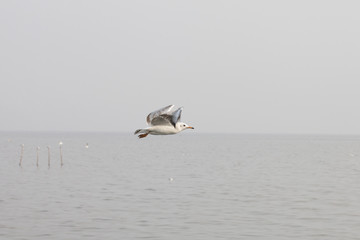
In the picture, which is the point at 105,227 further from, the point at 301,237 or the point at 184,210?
the point at 301,237

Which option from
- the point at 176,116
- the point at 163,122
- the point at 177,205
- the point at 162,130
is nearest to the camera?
the point at 176,116

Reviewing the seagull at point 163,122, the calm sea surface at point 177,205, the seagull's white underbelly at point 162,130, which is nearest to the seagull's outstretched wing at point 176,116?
the seagull at point 163,122

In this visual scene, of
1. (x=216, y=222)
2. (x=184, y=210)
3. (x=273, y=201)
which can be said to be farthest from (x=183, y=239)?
(x=273, y=201)

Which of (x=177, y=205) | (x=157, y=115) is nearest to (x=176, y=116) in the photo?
(x=157, y=115)

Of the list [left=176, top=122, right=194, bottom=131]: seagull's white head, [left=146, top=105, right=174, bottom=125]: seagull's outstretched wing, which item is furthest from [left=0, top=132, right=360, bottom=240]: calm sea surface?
[left=146, top=105, right=174, bottom=125]: seagull's outstretched wing

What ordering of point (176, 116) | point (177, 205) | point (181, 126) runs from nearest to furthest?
point (176, 116), point (181, 126), point (177, 205)

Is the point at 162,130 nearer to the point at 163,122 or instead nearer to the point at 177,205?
the point at 163,122

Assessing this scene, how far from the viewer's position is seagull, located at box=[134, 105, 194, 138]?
477 inches

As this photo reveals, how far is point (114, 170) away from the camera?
10888 cm

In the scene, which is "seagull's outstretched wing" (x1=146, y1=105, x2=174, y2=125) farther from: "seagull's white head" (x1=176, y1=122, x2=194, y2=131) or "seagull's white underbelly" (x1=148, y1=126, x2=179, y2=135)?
"seagull's white head" (x1=176, y1=122, x2=194, y2=131)

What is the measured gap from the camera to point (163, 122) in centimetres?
1238

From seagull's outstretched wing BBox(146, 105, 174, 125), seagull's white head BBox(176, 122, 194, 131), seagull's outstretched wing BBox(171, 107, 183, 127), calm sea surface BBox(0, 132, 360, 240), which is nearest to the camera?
seagull's outstretched wing BBox(171, 107, 183, 127)

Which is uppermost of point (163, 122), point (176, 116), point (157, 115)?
point (157, 115)

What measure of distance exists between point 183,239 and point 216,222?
26.3 ft
